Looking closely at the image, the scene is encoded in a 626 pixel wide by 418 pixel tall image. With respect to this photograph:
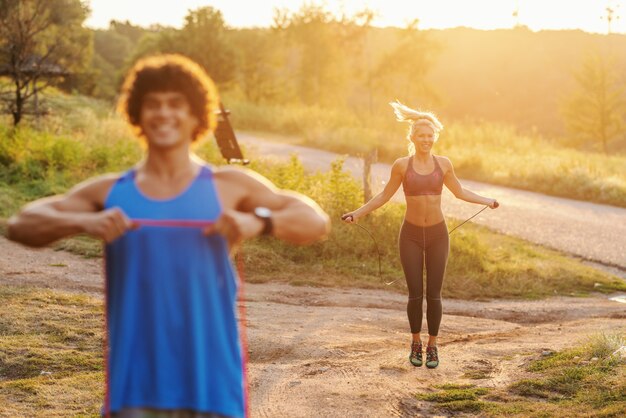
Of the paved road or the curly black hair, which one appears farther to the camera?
the paved road

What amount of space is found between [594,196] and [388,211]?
8488 mm

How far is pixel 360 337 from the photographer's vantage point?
9352 mm

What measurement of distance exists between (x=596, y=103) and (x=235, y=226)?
40.0 m

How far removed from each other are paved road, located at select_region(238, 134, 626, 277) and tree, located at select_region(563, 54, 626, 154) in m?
18.2

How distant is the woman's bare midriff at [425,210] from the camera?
7.71 m

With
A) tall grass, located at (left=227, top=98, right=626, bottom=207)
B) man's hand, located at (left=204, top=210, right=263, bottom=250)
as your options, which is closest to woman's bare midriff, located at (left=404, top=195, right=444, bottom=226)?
man's hand, located at (left=204, top=210, right=263, bottom=250)

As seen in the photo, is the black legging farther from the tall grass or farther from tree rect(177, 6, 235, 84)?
tree rect(177, 6, 235, 84)

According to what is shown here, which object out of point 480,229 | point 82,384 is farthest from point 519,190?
point 82,384

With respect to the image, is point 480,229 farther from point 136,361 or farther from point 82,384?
point 136,361

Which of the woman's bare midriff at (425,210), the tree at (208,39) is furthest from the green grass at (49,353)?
the tree at (208,39)

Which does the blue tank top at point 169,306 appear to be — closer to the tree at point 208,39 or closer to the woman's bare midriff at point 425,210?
the woman's bare midriff at point 425,210

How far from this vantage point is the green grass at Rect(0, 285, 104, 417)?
6.71m

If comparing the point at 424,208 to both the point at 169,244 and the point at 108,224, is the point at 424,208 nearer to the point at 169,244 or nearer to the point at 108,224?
the point at 169,244

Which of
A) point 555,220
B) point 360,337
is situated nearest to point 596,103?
point 555,220
